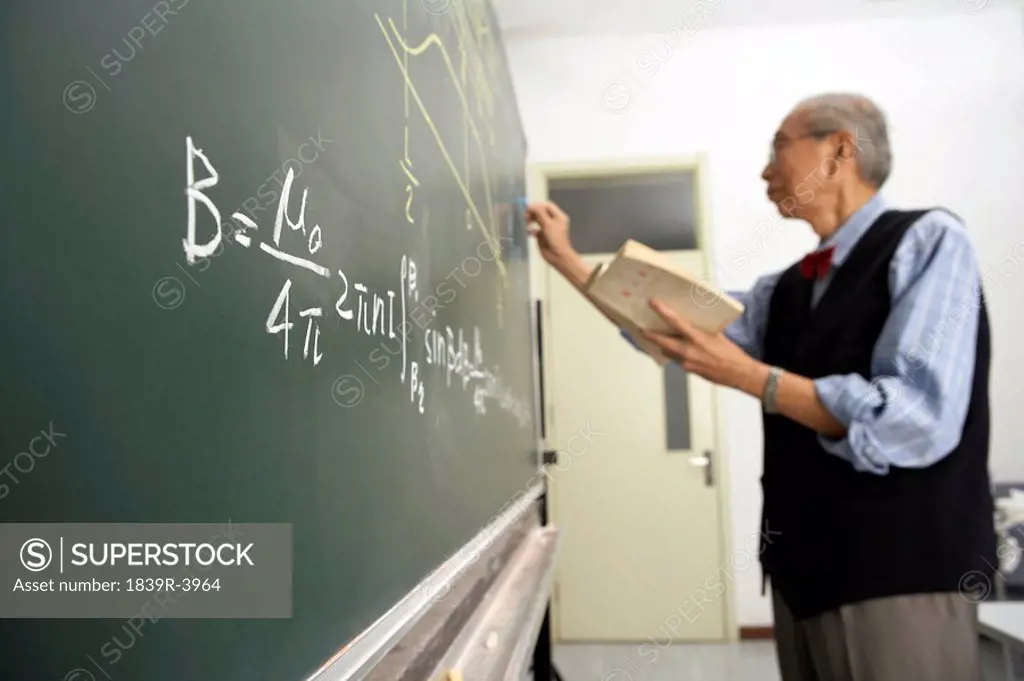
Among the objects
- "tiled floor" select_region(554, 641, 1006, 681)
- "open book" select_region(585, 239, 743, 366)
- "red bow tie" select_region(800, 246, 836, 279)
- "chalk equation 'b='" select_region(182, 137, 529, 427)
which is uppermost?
"red bow tie" select_region(800, 246, 836, 279)

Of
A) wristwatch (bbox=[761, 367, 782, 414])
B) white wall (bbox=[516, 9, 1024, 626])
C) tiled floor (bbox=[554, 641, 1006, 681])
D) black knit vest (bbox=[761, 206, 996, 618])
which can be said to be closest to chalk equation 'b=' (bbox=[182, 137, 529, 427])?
wristwatch (bbox=[761, 367, 782, 414])

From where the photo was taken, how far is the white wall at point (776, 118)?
311 cm

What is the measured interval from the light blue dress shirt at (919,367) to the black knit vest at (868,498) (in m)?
0.01

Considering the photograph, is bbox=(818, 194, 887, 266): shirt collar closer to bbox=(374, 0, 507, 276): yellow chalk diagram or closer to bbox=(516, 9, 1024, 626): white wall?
bbox=(374, 0, 507, 276): yellow chalk diagram

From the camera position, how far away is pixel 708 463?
10.3ft

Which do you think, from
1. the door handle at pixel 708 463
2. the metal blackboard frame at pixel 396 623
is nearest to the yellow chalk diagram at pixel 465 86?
the metal blackboard frame at pixel 396 623

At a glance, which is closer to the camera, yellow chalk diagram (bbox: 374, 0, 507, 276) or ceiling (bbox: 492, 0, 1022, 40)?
yellow chalk diagram (bbox: 374, 0, 507, 276)

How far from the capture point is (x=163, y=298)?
30 cm

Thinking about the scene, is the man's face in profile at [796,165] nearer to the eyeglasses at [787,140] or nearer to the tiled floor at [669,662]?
the eyeglasses at [787,140]

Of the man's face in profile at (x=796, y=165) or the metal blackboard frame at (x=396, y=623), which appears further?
the man's face in profile at (x=796, y=165)

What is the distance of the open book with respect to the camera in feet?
3.74

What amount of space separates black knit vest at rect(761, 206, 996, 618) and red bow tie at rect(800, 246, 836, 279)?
49mm

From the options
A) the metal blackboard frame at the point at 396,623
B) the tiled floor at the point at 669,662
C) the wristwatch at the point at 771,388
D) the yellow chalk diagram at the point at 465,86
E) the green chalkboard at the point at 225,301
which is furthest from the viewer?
the tiled floor at the point at 669,662

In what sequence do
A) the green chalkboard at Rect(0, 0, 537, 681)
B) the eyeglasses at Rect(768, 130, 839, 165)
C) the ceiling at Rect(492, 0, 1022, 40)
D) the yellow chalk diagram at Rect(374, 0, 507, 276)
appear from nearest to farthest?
the green chalkboard at Rect(0, 0, 537, 681)
the yellow chalk diagram at Rect(374, 0, 507, 276)
the eyeglasses at Rect(768, 130, 839, 165)
the ceiling at Rect(492, 0, 1022, 40)
